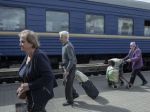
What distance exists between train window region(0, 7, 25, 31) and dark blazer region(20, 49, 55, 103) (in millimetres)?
8146

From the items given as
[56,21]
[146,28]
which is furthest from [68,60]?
[146,28]

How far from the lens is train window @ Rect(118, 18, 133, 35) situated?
16.2 m

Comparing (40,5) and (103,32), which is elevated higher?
(40,5)

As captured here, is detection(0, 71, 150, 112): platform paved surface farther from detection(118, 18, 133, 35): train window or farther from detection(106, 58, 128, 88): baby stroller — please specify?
detection(118, 18, 133, 35): train window

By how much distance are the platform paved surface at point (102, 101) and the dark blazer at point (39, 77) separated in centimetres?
369

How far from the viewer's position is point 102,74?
1508cm

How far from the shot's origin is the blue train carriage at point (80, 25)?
12.5 m

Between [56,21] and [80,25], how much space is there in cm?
112

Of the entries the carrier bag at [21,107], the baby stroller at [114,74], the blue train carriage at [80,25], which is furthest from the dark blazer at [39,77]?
the blue train carriage at [80,25]

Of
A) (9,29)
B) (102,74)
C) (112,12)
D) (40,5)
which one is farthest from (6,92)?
(112,12)

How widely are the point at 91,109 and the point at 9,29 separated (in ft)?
17.7

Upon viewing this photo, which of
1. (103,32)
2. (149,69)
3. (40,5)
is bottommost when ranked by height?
(149,69)

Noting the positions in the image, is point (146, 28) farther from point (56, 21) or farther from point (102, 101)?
point (102, 101)

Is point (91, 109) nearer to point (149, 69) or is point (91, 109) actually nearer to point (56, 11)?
point (56, 11)
